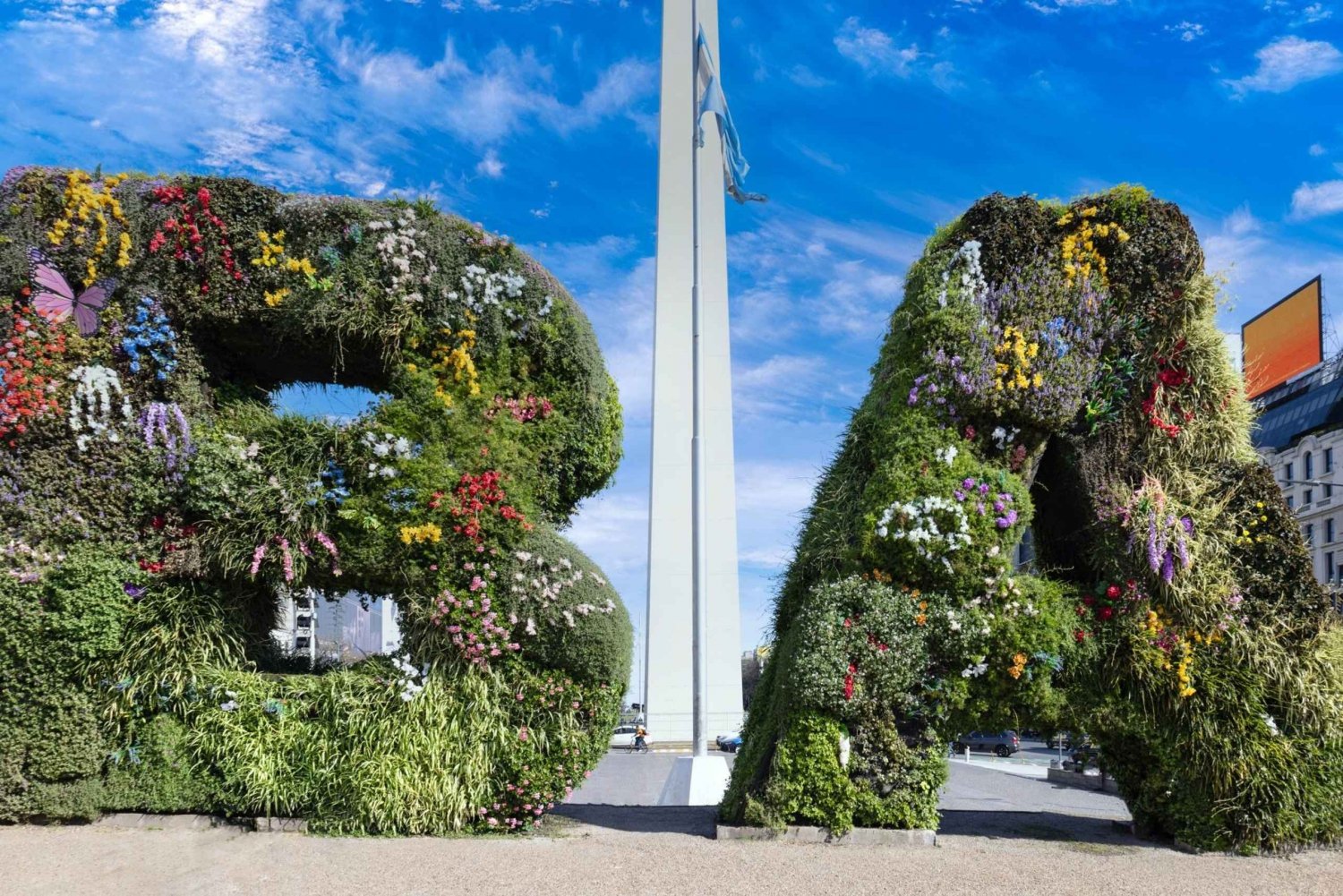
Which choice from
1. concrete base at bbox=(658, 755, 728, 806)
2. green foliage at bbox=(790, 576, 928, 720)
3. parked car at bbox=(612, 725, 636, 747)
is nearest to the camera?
green foliage at bbox=(790, 576, 928, 720)

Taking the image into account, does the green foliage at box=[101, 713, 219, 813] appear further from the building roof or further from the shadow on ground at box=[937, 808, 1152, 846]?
the building roof

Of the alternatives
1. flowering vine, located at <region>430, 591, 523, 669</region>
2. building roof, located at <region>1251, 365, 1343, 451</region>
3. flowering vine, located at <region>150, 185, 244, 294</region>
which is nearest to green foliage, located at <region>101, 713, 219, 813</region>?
flowering vine, located at <region>430, 591, 523, 669</region>

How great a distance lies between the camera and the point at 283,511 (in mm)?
9430

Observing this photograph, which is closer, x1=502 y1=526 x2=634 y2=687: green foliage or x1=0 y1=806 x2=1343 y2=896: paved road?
x1=0 y1=806 x2=1343 y2=896: paved road

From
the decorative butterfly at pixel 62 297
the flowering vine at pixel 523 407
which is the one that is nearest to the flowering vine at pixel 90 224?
the decorative butterfly at pixel 62 297

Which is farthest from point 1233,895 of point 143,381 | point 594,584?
point 143,381

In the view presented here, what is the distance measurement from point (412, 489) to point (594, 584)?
6.23 ft

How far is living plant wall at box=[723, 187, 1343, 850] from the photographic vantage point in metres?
9.05

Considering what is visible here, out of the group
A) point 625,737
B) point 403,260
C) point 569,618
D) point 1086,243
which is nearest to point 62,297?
point 403,260

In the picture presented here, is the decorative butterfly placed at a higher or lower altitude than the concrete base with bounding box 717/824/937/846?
higher

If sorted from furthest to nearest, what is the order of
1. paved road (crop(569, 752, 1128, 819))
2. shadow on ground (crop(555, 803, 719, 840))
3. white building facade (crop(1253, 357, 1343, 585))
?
white building facade (crop(1253, 357, 1343, 585)) → paved road (crop(569, 752, 1128, 819)) → shadow on ground (crop(555, 803, 719, 840))

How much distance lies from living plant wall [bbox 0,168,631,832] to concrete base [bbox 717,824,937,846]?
181 centimetres

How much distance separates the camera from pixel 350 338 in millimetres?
9984

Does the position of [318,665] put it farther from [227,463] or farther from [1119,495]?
[1119,495]
